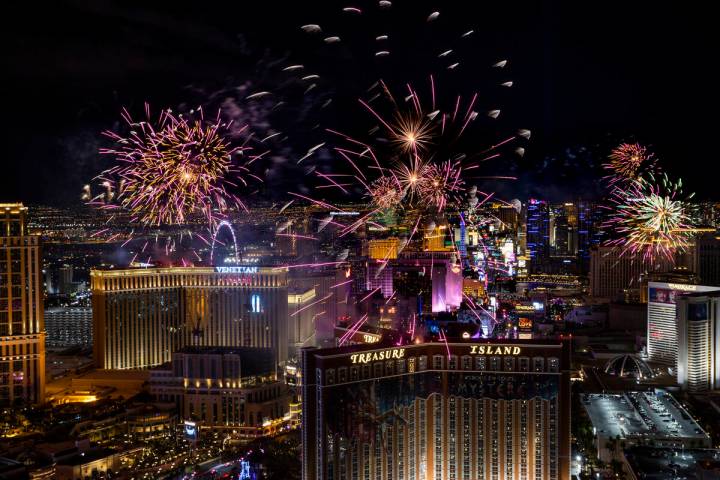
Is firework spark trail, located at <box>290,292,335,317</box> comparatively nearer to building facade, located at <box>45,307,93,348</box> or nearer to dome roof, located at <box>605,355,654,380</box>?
dome roof, located at <box>605,355,654,380</box>

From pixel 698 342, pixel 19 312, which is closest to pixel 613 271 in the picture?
pixel 698 342

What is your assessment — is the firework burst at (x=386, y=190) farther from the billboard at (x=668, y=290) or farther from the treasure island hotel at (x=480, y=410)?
the billboard at (x=668, y=290)

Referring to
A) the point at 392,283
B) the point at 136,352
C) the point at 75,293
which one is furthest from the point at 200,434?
the point at 75,293

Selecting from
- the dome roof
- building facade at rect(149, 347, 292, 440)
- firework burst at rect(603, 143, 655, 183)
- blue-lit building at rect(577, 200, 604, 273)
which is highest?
firework burst at rect(603, 143, 655, 183)

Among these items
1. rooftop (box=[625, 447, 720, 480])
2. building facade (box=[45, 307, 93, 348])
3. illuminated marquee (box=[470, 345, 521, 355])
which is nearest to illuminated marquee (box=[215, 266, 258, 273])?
illuminated marquee (box=[470, 345, 521, 355])

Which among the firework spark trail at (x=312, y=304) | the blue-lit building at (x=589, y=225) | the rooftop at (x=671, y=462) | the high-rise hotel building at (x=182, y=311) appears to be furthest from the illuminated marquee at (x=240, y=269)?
the blue-lit building at (x=589, y=225)

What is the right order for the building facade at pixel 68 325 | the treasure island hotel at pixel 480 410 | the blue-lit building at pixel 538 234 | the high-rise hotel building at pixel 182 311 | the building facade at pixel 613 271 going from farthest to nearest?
the blue-lit building at pixel 538 234, the building facade at pixel 613 271, the building facade at pixel 68 325, the high-rise hotel building at pixel 182 311, the treasure island hotel at pixel 480 410
